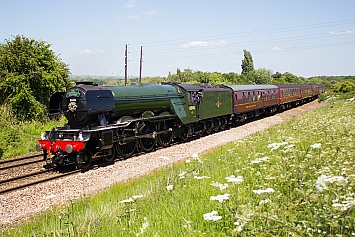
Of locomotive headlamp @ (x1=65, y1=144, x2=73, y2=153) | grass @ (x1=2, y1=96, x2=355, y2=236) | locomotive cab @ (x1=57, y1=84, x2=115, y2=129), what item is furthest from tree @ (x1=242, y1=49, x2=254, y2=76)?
grass @ (x1=2, y1=96, x2=355, y2=236)

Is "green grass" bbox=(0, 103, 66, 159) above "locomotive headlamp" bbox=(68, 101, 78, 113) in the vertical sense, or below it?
below

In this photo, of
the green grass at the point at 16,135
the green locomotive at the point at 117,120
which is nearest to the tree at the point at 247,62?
the green locomotive at the point at 117,120

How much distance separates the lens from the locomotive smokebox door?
42.6 feet

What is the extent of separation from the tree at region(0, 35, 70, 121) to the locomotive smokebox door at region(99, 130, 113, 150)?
40.9 feet

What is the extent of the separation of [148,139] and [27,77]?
12.2 metres

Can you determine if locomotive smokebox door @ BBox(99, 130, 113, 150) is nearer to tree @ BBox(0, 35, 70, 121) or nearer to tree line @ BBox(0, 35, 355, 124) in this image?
tree line @ BBox(0, 35, 355, 124)

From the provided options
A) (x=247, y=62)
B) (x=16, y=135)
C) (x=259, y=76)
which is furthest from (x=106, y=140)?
(x=247, y=62)

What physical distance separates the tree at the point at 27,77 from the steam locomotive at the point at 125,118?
395 inches

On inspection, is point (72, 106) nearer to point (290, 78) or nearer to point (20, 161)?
point (20, 161)

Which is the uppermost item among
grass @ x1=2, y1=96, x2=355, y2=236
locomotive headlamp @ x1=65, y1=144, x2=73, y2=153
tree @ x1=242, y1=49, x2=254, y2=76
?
tree @ x1=242, y1=49, x2=254, y2=76

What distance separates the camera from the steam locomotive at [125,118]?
42.9ft

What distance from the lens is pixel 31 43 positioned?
24859 millimetres

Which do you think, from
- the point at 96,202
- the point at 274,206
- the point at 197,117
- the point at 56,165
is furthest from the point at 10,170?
the point at 274,206

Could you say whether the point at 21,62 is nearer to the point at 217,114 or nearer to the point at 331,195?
the point at 217,114
